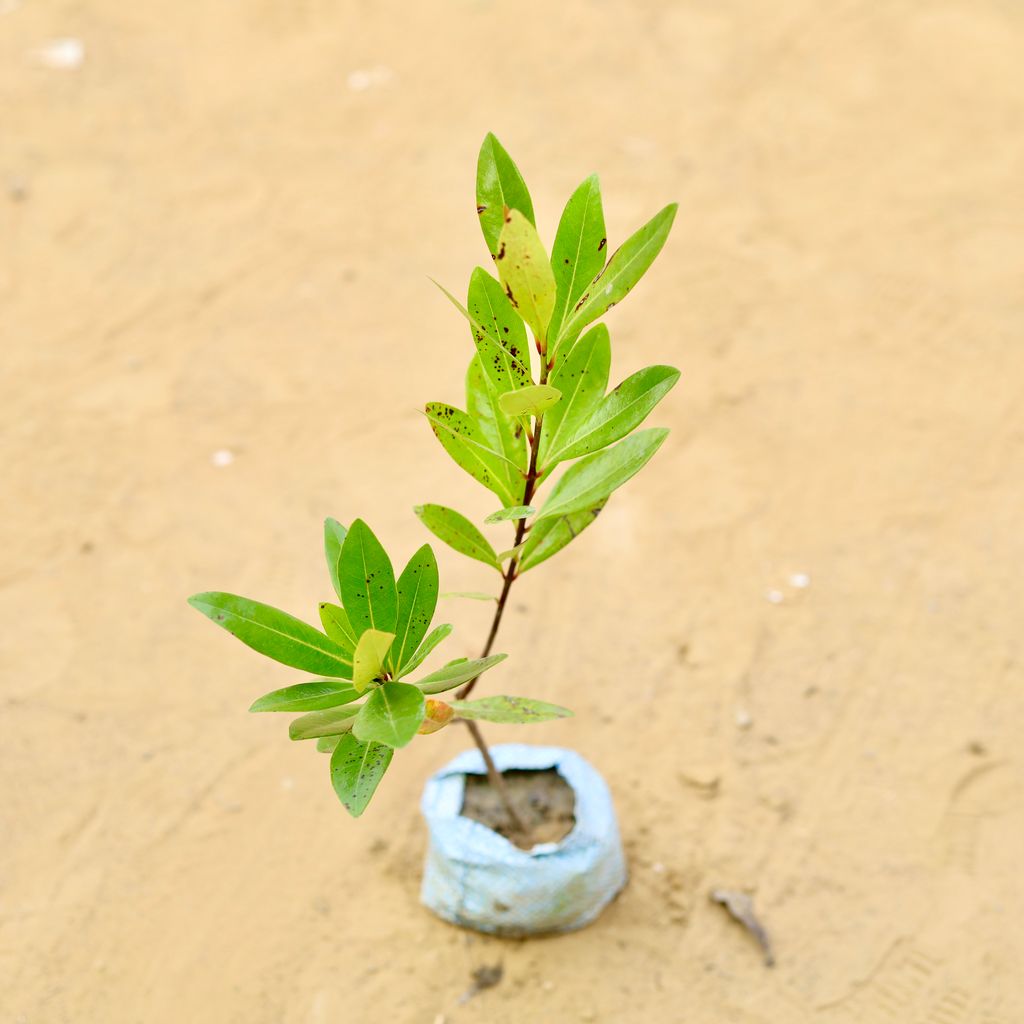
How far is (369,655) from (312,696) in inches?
6.2

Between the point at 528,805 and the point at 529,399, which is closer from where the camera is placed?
the point at 529,399

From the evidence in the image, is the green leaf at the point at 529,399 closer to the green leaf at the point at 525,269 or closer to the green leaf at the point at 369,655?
the green leaf at the point at 525,269

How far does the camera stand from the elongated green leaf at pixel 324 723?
1470 millimetres

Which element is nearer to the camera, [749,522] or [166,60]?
[749,522]

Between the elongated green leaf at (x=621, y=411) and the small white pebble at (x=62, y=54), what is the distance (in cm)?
366

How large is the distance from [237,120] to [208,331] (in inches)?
42.8

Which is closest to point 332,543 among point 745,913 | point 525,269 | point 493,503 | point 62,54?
point 525,269

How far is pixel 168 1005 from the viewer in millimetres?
2086

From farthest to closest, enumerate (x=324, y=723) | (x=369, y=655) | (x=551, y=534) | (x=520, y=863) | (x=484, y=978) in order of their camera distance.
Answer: (x=484, y=978), (x=520, y=863), (x=551, y=534), (x=324, y=723), (x=369, y=655)

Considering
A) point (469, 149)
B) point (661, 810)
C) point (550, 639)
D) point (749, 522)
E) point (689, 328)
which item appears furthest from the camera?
point (469, 149)

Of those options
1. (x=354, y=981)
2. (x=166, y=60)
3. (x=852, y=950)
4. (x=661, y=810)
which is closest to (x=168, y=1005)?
(x=354, y=981)

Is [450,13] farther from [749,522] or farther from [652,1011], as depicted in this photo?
[652,1011]

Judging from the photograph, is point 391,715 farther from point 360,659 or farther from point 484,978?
point 484,978

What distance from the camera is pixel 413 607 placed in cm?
155
